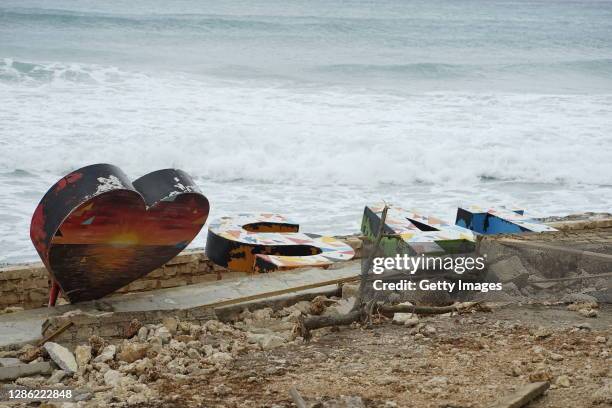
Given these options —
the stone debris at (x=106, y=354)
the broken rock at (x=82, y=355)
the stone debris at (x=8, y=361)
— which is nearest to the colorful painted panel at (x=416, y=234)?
the stone debris at (x=106, y=354)

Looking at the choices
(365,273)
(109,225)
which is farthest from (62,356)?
(365,273)

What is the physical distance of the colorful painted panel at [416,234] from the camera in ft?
20.2

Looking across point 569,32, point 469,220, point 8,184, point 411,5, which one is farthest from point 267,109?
point 411,5

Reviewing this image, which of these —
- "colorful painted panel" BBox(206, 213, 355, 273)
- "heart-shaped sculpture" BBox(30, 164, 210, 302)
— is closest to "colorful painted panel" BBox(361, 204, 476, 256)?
"colorful painted panel" BBox(206, 213, 355, 273)

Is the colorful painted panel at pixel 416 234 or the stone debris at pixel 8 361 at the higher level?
the colorful painted panel at pixel 416 234

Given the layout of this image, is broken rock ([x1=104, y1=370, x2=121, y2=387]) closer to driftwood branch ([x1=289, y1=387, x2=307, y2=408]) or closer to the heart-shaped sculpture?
driftwood branch ([x1=289, y1=387, x2=307, y2=408])

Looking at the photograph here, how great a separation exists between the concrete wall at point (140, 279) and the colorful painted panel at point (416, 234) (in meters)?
0.45

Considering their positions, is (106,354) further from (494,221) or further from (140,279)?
(494,221)

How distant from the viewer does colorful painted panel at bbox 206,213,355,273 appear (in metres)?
7.04

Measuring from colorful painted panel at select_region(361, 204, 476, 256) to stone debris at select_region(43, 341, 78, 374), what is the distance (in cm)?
233

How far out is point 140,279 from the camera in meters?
7.16

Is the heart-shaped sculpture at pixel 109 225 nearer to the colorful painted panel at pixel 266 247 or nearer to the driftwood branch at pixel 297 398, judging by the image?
the colorful painted panel at pixel 266 247

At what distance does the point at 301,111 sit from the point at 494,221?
16.2 metres

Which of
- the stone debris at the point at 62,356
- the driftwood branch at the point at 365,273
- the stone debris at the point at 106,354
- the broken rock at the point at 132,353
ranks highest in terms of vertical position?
the driftwood branch at the point at 365,273
